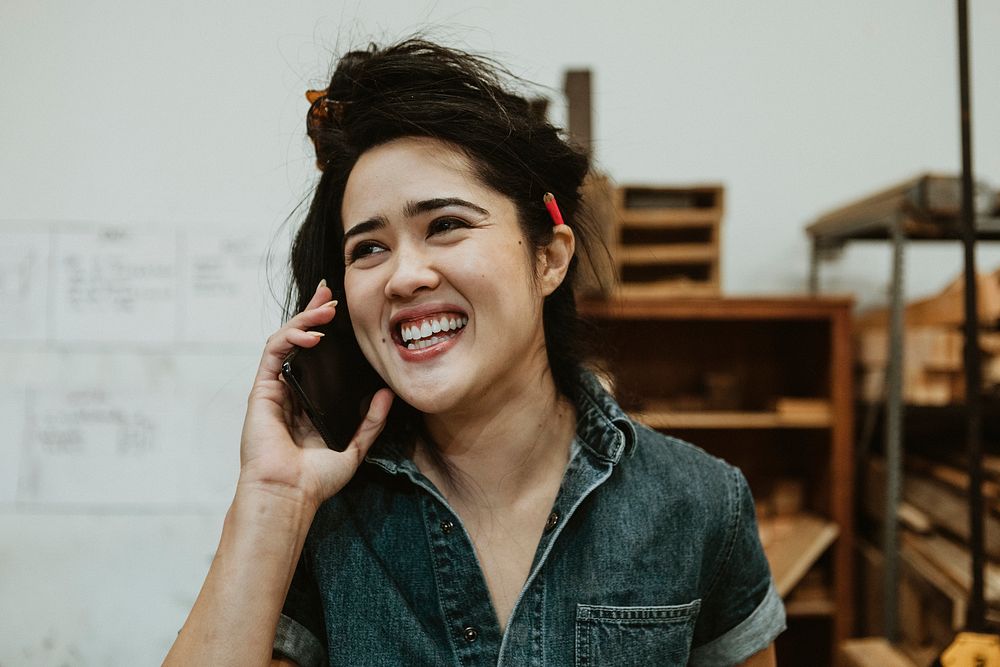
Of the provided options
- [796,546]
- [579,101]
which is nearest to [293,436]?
[579,101]

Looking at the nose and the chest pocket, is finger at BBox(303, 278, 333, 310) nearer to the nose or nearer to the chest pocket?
the nose

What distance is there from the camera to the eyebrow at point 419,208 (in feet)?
3.22

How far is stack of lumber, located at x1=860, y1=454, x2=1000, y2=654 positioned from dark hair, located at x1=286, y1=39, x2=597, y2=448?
1.57m

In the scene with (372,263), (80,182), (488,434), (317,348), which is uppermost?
(80,182)

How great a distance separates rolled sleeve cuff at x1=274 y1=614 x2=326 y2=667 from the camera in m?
1.01

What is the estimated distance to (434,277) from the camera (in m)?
0.97

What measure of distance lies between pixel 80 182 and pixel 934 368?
294 cm

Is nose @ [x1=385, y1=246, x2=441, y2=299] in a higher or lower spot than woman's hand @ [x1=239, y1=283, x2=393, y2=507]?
higher

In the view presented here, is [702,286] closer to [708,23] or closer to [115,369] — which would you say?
[708,23]

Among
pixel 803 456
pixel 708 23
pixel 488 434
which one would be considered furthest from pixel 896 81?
pixel 488 434

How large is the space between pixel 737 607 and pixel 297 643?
0.71 meters

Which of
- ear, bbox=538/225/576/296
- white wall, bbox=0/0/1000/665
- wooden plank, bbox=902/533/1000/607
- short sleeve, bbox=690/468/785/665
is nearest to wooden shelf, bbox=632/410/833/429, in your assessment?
wooden plank, bbox=902/533/1000/607

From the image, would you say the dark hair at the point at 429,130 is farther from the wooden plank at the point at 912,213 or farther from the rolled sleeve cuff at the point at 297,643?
the wooden plank at the point at 912,213

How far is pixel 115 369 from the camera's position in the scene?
2281 mm
